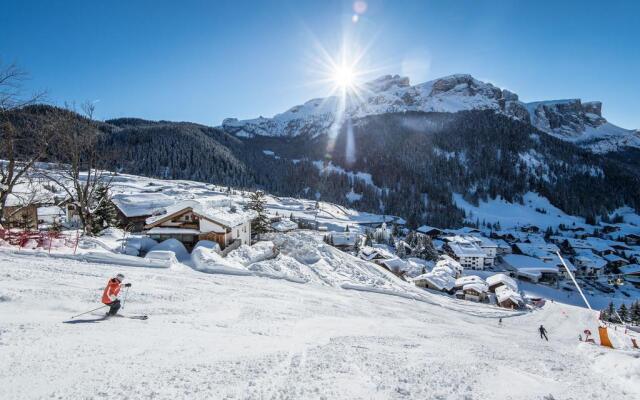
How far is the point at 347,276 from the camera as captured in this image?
2647cm

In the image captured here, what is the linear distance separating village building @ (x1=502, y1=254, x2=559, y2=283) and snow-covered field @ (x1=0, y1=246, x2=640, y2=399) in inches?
2635

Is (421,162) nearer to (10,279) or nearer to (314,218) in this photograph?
(314,218)

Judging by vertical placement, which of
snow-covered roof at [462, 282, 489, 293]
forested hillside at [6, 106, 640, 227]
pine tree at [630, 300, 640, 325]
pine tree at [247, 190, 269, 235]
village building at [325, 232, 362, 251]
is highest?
forested hillside at [6, 106, 640, 227]

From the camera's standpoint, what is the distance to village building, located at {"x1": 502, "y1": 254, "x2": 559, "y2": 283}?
233 ft

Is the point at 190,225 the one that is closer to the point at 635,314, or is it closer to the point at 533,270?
the point at 635,314

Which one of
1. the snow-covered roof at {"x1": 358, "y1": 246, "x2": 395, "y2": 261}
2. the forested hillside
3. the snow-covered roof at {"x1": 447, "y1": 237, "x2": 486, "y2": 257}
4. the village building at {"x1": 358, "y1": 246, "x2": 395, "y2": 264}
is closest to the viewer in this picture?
the village building at {"x1": 358, "y1": 246, "x2": 395, "y2": 264}

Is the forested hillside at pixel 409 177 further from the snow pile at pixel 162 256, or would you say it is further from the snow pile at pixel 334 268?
the snow pile at pixel 162 256

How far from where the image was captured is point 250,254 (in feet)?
84.7

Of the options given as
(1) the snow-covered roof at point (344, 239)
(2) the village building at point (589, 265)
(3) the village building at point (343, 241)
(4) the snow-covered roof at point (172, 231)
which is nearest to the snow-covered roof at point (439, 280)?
(3) the village building at point (343, 241)

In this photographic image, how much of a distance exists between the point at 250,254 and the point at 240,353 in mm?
18449

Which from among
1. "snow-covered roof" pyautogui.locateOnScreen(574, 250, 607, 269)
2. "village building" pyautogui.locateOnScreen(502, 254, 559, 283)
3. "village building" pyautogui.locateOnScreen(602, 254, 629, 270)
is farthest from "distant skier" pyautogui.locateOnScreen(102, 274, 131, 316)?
"village building" pyautogui.locateOnScreen(602, 254, 629, 270)

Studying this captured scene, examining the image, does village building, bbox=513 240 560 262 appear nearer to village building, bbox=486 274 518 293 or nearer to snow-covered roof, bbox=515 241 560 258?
snow-covered roof, bbox=515 241 560 258

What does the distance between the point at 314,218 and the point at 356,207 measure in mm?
54397

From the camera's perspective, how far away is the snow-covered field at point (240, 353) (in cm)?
606
